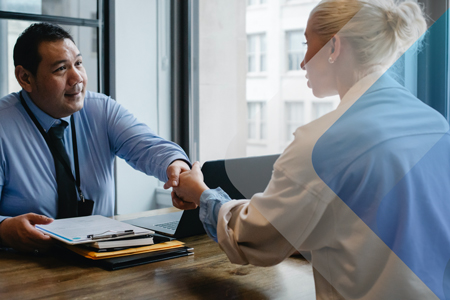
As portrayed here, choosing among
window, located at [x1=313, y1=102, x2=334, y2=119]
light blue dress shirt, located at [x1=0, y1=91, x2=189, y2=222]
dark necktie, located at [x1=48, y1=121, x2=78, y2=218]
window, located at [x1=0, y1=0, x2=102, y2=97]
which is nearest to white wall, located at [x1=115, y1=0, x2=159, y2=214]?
window, located at [x1=0, y1=0, x2=102, y2=97]

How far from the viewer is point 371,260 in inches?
29.3

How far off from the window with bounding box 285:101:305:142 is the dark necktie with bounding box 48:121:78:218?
3.86ft

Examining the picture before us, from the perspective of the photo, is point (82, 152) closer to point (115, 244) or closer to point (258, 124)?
point (115, 244)

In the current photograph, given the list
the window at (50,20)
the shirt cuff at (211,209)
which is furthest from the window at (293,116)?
the window at (50,20)

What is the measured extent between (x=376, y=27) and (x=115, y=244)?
0.87 m

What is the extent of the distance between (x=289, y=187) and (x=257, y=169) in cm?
30

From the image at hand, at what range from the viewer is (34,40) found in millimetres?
1772

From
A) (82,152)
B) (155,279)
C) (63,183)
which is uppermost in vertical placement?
(82,152)

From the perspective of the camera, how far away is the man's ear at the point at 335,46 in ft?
2.64

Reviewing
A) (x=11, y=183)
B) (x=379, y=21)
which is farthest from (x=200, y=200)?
(x=11, y=183)

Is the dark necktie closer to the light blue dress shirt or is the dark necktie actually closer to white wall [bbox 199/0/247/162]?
the light blue dress shirt

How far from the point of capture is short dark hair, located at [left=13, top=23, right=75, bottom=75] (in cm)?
177

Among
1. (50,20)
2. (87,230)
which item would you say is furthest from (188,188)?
(50,20)

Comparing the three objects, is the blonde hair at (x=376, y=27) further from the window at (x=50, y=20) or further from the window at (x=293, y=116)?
the window at (x=50, y=20)
